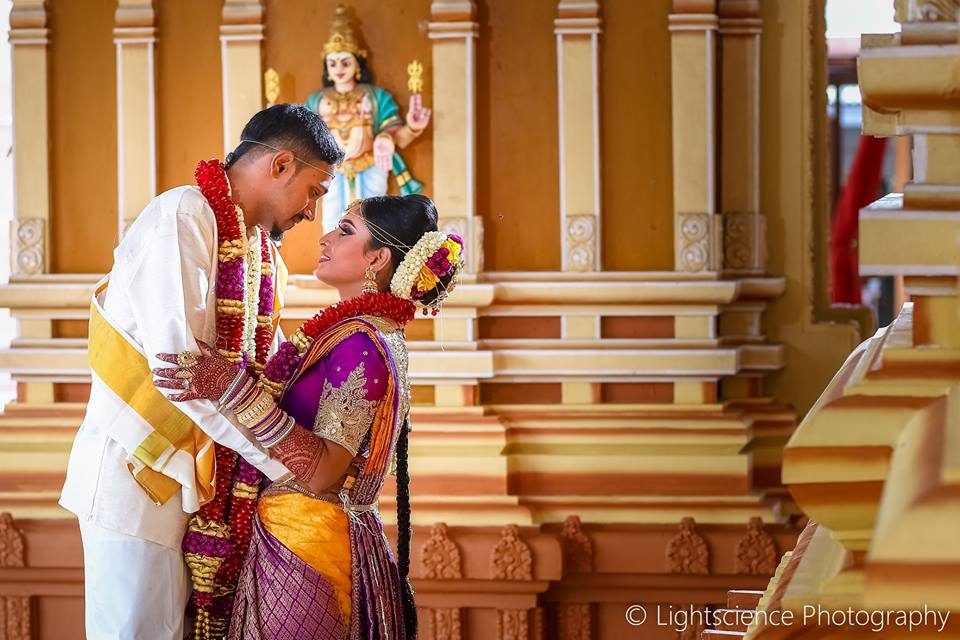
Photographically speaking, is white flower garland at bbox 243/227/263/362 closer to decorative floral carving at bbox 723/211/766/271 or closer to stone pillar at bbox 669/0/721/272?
stone pillar at bbox 669/0/721/272

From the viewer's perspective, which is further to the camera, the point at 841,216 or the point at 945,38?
the point at 841,216

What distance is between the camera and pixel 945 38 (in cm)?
145

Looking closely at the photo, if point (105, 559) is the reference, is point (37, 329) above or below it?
above

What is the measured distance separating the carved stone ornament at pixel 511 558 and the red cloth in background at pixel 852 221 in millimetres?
2400

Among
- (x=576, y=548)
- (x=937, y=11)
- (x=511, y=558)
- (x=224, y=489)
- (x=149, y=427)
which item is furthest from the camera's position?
(x=576, y=548)

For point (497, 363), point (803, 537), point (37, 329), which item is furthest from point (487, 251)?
point (803, 537)

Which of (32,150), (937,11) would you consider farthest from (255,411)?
(32,150)

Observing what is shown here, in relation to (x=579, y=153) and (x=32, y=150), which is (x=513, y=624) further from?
(x=32, y=150)

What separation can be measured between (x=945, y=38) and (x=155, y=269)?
1.79 m

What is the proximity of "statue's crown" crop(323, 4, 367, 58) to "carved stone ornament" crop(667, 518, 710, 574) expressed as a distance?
76.4 inches

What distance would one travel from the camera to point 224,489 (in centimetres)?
299

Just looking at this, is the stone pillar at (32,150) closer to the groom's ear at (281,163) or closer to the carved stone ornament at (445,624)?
the carved stone ornament at (445,624)

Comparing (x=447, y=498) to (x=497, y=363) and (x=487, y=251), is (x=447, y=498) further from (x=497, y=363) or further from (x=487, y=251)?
(x=487, y=251)

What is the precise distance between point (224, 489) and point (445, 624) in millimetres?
1731
